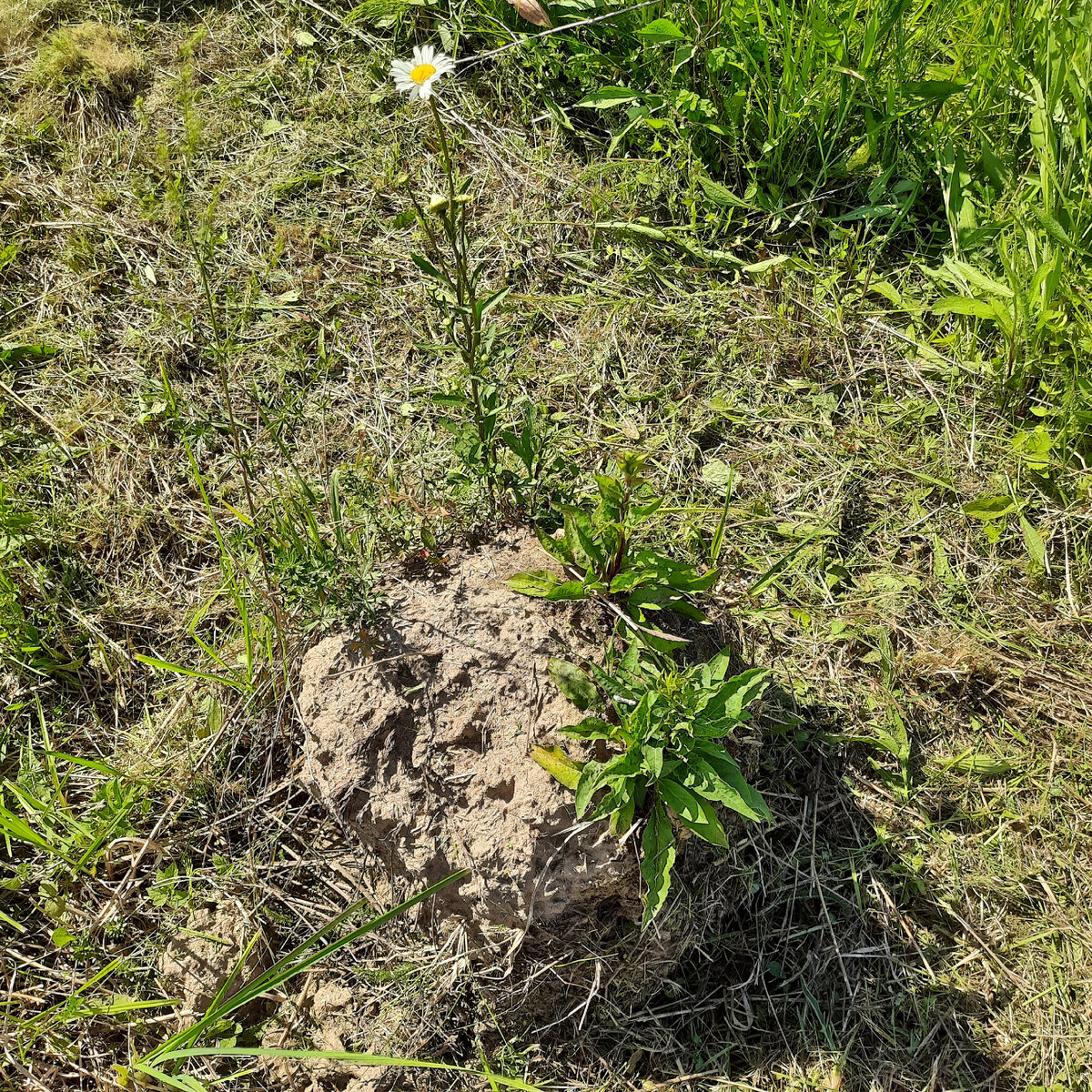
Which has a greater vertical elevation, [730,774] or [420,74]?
[420,74]

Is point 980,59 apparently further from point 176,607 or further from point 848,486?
point 176,607

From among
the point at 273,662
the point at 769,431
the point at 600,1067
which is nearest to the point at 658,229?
the point at 769,431

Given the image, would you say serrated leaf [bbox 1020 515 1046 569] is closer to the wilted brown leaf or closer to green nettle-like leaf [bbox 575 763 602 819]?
green nettle-like leaf [bbox 575 763 602 819]

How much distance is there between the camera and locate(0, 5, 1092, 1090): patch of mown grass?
2.07m

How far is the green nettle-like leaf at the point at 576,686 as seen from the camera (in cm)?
192

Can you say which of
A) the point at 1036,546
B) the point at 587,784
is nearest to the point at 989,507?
the point at 1036,546

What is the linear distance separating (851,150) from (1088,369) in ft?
3.26

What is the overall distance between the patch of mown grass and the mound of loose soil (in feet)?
0.60

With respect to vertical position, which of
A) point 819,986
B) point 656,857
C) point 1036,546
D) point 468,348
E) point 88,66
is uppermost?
point 88,66

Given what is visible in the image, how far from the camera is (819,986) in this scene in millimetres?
2021

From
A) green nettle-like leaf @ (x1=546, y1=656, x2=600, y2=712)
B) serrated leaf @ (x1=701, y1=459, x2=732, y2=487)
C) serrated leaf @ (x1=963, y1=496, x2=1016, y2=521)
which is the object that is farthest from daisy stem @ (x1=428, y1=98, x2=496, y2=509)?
serrated leaf @ (x1=963, y1=496, x2=1016, y2=521)

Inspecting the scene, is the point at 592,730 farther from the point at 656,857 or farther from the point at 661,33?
the point at 661,33

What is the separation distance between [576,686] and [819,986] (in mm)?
866

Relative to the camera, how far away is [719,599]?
238 cm
